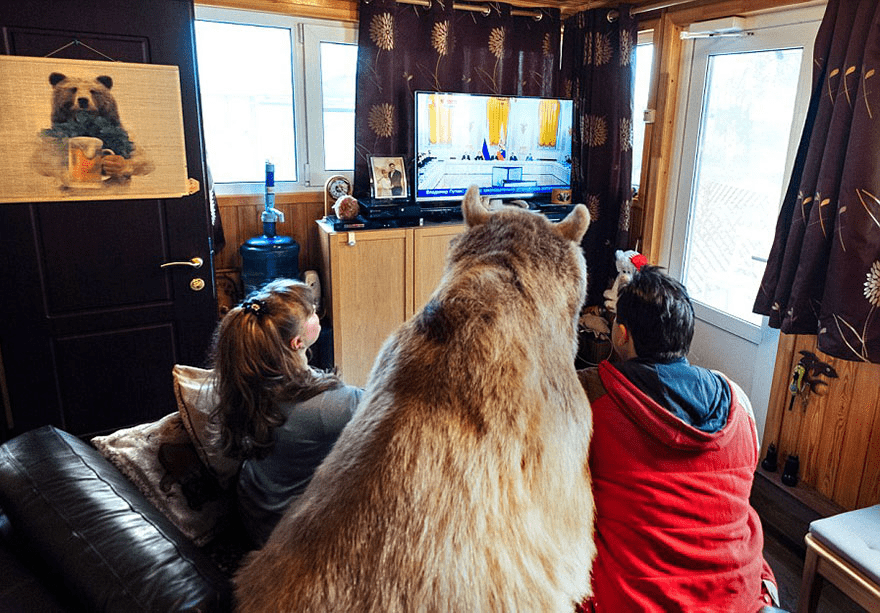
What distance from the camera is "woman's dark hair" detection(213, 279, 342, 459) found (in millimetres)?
1470

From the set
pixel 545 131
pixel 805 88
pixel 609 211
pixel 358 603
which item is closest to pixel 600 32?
pixel 545 131

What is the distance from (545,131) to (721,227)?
3.81 ft

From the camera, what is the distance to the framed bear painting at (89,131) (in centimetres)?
233

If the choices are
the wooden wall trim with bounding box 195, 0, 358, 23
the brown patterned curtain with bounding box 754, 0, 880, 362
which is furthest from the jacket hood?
the wooden wall trim with bounding box 195, 0, 358, 23

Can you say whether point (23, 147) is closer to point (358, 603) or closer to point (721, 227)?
point (358, 603)

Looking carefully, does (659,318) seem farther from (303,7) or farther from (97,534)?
(303,7)

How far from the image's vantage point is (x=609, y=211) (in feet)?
12.2

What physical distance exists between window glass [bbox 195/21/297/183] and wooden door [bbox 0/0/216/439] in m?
0.66

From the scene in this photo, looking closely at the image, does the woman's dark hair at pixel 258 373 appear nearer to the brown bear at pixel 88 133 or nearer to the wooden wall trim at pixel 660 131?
the brown bear at pixel 88 133

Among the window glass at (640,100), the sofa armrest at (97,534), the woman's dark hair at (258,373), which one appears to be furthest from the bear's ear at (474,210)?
the window glass at (640,100)

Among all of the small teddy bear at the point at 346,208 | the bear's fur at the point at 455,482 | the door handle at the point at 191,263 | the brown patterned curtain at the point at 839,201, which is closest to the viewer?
the bear's fur at the point at 455,482

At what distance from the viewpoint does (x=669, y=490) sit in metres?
1.21

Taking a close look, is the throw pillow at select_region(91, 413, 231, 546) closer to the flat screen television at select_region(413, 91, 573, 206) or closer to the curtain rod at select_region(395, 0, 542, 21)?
the flat screen television at select_region(413, 91, 573, 206)

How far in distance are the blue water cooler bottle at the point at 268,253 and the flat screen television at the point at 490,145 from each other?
0.80m
